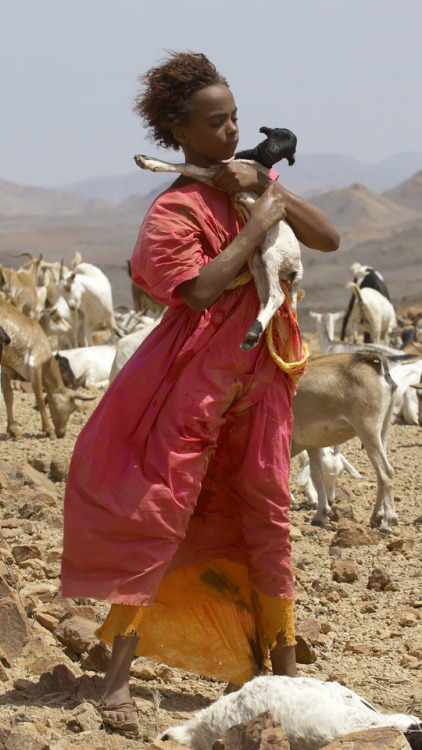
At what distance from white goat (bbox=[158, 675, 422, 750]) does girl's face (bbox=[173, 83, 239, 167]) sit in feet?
5.49

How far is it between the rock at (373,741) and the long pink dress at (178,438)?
69 cm

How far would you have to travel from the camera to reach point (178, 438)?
10.5 ft

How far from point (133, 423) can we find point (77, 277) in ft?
45.8

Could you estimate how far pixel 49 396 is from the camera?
35.7 ft

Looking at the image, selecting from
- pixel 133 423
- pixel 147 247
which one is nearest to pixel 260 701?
pixel 133 423

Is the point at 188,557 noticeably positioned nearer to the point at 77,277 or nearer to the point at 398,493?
the point at 398,493

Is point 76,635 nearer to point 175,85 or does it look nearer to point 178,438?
point 178,438

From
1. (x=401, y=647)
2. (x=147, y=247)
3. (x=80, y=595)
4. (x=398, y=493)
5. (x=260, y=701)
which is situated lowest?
(x=398, y=493)

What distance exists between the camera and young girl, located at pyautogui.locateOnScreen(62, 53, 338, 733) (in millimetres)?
3184

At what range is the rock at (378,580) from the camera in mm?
5348

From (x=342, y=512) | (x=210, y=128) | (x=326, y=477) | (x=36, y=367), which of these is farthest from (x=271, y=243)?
(x=36, y=367)

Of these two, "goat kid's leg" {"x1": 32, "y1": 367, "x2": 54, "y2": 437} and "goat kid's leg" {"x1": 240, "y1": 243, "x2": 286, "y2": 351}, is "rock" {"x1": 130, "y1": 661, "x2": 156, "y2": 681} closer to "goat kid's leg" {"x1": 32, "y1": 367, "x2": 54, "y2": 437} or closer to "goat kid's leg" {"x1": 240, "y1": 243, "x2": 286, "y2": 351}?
"goat kid's leg" {"x1": 240, "y1": 243, "x2": 286, "y2": 351}

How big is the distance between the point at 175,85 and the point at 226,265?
66cm

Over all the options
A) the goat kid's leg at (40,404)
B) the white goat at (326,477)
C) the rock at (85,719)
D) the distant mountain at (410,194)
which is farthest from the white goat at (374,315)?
the distant mountain at (410,194)
